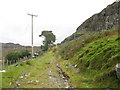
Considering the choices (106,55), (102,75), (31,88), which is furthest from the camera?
(106,55)

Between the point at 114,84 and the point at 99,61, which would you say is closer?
the point at 114,84

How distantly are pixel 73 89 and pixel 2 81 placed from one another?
7.35 metres

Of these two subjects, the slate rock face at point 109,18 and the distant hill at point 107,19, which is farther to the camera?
the distant hill at point 107,19

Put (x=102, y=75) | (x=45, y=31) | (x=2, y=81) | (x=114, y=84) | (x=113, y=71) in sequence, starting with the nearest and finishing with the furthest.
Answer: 1. (x=114, y=84)
2. (x=113, y=71)
3. (x=102, y=75)
4. (x=2, y=81)
5. (x=45, y=31)

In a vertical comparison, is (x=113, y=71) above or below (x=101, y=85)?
above

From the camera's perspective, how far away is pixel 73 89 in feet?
36.8

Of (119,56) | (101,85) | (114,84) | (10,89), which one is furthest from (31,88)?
(119,56)

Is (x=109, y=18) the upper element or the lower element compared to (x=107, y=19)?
upper

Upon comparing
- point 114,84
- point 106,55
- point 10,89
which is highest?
point 106,55

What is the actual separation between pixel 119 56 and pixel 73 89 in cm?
431

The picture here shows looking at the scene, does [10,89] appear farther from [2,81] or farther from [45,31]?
[45,31]

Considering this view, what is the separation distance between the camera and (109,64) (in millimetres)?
12008

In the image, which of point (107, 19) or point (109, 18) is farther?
point (107, 19)

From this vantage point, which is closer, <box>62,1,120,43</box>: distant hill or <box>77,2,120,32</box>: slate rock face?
<box>77,2,120,32</box>: slate rock face
